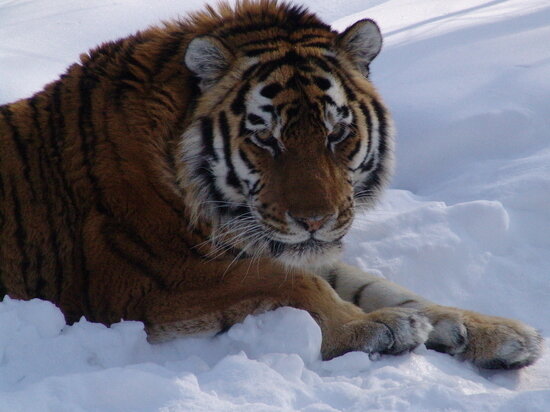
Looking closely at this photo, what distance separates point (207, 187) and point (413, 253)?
34.6 inches

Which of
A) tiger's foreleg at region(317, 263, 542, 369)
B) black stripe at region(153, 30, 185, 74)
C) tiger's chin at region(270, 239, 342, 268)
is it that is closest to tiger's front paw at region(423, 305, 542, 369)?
tiger's foreleg at region(317, 263, 542, 369)

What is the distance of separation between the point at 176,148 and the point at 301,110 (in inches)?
14.2

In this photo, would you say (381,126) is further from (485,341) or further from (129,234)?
(129,234)

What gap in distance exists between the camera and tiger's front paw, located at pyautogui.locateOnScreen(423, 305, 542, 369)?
202 centimetres

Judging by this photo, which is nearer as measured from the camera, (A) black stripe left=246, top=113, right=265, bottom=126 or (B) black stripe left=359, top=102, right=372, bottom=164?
(A) black stripe left=246, top=113, right=265, bottom=126

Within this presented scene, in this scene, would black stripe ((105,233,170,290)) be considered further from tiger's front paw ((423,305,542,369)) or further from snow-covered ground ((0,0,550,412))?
tiger's front paw ((423,305,542,369))

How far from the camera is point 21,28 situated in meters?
5.52

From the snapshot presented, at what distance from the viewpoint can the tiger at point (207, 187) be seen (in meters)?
1.98

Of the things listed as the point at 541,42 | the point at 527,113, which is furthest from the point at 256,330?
the point at 541,42

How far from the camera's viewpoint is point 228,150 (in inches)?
82.0

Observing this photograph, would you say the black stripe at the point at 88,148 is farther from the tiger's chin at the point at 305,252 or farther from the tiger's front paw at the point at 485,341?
the tiger's front paw at the point at 485,341

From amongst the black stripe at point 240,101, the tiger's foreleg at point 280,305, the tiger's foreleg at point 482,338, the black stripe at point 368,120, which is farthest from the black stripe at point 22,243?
the tiger's foreleg at point 482,338

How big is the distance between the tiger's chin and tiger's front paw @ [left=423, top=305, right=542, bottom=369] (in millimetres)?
325

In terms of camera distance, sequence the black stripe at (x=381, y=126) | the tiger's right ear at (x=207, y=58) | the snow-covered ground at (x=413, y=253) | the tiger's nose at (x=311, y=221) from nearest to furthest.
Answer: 1. the snow-covered ground at (x=413, y=253)
2. the tiger's nose at (x=311, y=221)
3. the tiger's right ear at (x=207, y=58)
4. the black stripe at (x=381, y=126)
